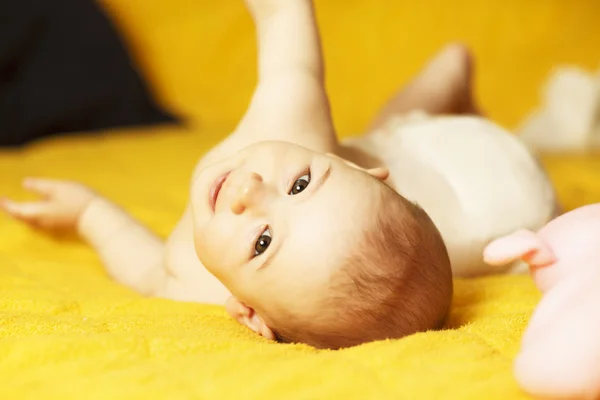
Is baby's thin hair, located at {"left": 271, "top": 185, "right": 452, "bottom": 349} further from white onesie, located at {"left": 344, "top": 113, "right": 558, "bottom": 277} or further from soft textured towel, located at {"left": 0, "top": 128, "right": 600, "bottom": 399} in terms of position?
white onesie, located at {"left": 344, "top": 113, "right": 558, "bottom": 277}

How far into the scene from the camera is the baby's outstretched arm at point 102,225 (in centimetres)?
117

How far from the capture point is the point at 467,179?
3.96 feet

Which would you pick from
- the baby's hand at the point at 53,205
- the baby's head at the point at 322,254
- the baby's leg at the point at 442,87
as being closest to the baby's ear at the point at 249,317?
the baby's head at the point at 322,254

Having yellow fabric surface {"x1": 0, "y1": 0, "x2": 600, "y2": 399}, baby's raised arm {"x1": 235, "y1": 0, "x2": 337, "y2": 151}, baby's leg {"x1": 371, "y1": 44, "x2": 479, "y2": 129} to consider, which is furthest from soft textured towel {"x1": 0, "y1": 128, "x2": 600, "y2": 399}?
baby's leg {"x1": 371, "y1": 44, "x2": 479, "y2": 129}

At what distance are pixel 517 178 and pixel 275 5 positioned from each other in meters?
0.48

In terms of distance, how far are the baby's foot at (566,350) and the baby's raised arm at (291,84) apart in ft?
1.57

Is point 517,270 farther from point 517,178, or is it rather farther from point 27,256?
point 27,256

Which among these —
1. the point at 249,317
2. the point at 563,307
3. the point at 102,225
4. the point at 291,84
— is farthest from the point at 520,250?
the point at 102,225

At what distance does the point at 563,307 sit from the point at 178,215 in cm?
82

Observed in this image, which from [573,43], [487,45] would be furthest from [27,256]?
[573,43]

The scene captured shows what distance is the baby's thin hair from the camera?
31.9 inches

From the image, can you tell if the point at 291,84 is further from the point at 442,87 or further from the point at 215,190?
the point at 442,87

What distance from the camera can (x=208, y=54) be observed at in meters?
2.23

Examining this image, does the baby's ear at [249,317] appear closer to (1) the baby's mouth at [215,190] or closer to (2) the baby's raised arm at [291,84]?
(1) the baby's mouth at [215,190]
